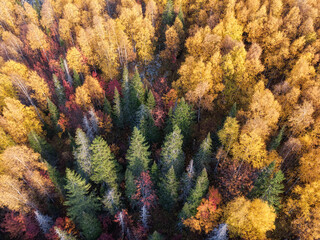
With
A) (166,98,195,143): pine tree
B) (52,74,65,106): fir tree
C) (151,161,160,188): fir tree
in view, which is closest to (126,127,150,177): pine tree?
(151,161,160,188): fir tree

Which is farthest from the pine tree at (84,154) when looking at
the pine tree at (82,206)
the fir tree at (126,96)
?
the fir tree at (126,96)

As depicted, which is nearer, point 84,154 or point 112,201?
point 112,201

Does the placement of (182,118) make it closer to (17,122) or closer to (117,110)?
(117,110)

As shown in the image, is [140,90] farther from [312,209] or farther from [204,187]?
[312,209]

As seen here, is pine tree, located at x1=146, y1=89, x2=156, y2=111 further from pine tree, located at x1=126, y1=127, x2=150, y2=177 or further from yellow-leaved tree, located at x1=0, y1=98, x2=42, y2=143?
yellow-leaved tree, located at x1=0, y1=98, x2=42, y2=143

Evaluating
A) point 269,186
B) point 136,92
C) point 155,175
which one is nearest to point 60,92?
point 136,92
